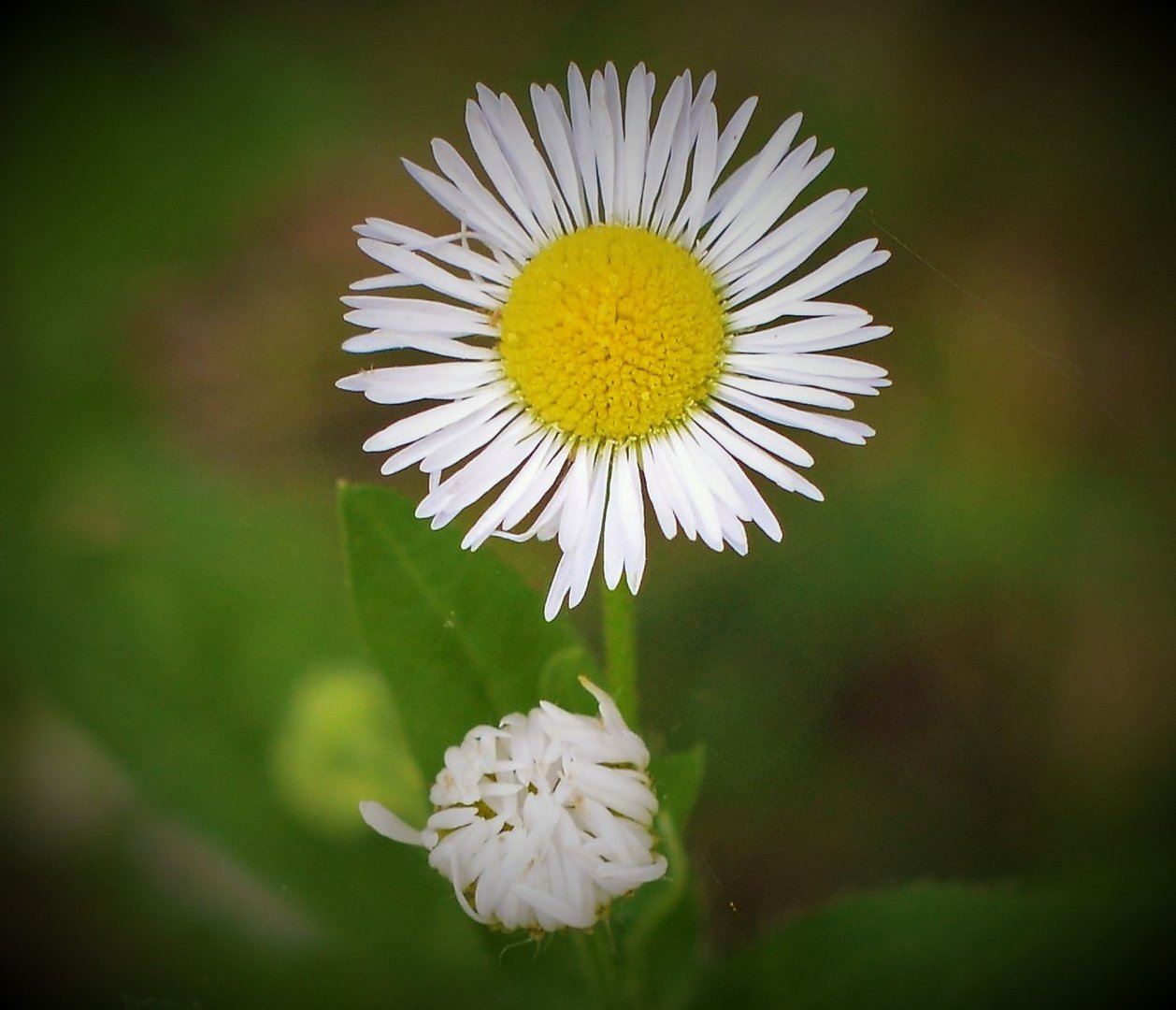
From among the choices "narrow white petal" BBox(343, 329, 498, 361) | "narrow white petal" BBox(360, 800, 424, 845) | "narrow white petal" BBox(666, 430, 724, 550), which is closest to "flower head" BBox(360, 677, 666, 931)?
"narrow white petal" BBox(360, 800, 424, 845)

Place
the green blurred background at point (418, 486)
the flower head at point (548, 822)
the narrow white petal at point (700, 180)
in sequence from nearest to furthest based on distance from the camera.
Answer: the flower head at point (548, 822) → the narrow white petal at point (700, 180) → the green blurred background at point (418, 486)

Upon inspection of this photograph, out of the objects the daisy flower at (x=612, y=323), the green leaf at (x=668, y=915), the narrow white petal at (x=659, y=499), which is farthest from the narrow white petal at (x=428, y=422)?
the green leaf at (x=668, y=915)

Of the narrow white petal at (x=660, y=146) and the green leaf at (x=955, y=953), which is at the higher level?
the narrow white petal at (x=660, y=146)

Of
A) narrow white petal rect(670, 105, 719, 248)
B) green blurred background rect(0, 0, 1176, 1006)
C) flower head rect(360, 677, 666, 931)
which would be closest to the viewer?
flower head rect(360, 677, 666, 931)

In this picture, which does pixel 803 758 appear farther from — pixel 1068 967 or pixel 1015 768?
pixel 1068 967

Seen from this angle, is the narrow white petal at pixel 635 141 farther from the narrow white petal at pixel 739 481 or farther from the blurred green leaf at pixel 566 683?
the blurred green leaf at pixel 566 683

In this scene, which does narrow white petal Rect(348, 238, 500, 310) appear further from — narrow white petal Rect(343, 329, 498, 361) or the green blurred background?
the green blurred background

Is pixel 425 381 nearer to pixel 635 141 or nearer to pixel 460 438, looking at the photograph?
pixel 460 438
